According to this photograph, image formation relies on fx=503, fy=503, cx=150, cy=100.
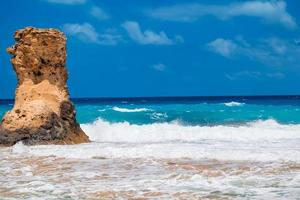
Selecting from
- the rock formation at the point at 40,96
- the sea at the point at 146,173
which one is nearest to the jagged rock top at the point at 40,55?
the rock formation at the point at 40,96

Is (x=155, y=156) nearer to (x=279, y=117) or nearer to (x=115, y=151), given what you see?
(x=115, y=151)

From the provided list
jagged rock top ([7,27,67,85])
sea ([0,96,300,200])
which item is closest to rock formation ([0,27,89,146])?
jagged rock top ([7,27,67,85])

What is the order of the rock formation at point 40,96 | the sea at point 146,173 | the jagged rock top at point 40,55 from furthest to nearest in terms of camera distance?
the jagged rock top at point 40,55, the rock formation at point 40,96, the sea at point 146,173

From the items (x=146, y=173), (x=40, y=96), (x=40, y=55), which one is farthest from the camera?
(x=40, y=55)

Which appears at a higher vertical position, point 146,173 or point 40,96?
point 40,96

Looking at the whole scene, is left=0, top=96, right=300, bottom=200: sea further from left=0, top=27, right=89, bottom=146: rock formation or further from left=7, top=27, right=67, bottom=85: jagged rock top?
left=7, top=27, right=67, bottom=85: jagged rock top

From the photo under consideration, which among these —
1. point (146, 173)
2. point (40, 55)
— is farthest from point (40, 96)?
point (146, 173)

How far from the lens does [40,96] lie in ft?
47.4

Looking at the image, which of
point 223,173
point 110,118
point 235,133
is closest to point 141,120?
point 110,118

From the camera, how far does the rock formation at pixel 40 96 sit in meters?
13.6

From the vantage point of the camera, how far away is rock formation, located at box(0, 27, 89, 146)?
44.7 ft

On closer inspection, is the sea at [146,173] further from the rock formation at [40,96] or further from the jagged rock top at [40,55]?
the jagged rock top at [40,55]

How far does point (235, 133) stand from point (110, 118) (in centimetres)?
1650

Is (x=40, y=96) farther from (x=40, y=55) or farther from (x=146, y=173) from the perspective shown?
(x=146, y=173)
